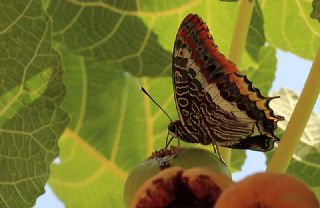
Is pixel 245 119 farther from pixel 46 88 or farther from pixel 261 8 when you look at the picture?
pixel 261 8

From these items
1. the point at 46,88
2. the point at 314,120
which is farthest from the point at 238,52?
the point at 314,120

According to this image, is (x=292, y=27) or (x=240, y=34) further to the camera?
(x=292, y=27)

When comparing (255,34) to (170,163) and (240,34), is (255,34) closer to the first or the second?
(240,34)

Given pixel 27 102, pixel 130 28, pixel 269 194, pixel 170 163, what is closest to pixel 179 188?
pixel 269 194

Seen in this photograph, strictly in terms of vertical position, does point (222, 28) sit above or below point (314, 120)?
above

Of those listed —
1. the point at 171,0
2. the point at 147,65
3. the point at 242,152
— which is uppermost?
the point at 171,0

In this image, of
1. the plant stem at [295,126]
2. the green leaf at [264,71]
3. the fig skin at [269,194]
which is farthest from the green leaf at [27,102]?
the fig skin at [269,194]

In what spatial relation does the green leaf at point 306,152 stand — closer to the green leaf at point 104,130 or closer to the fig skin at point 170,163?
the green leaf at point 104,130
